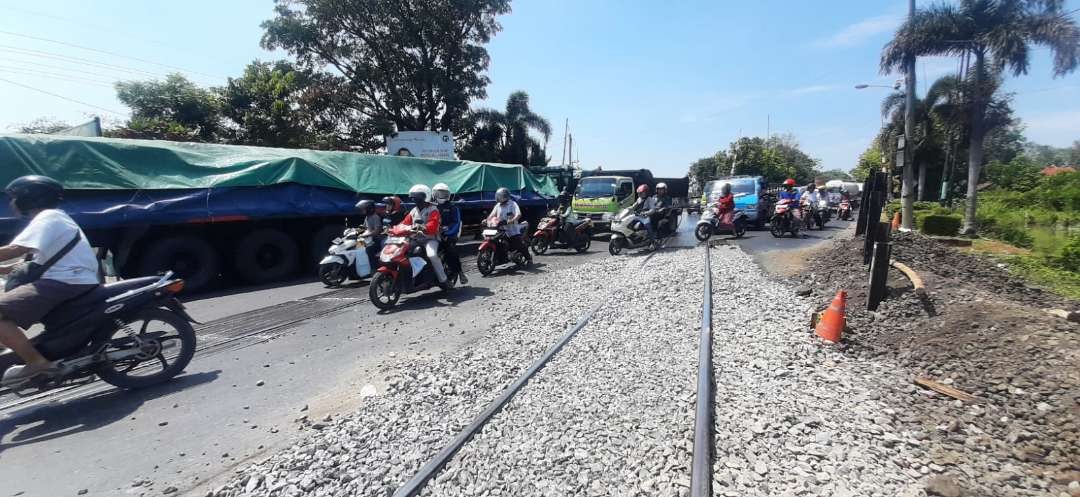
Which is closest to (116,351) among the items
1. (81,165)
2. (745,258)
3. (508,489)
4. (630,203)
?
(508,489)

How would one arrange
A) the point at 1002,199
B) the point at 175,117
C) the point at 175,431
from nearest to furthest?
the point at 175,431 < the point at 1002,199 < the point at 175,117

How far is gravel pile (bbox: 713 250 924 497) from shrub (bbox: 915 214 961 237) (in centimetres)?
1356

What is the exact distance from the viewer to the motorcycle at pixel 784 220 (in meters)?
15.0

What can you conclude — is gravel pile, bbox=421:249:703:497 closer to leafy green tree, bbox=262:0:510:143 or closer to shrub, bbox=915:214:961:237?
shrub, bbox=915:214:961:237

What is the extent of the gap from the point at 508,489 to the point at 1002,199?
25.8 metres

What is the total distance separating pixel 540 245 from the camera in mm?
13008

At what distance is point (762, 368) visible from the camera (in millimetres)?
4266

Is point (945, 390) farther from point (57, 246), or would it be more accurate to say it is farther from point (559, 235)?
point (559, 235)

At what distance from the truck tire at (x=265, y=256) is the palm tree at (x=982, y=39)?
1833 centimetres

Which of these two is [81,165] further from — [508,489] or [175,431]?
[508,489]

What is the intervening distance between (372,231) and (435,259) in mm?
2349

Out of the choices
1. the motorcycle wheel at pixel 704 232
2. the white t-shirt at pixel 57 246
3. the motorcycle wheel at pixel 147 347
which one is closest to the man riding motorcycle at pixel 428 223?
the motorcycle wheel at pixel 147 347

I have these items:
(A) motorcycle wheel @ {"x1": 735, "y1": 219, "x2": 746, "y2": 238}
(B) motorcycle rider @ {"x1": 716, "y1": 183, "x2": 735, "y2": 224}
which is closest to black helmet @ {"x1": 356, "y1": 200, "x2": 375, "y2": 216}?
(B) motorcycle rider @ {"x1": 716, "y1": 183, "x2": 735, "y2": 224}

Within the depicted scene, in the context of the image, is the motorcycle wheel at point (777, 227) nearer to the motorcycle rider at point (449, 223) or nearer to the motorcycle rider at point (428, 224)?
the motorcycle rider at point (449, 223)
